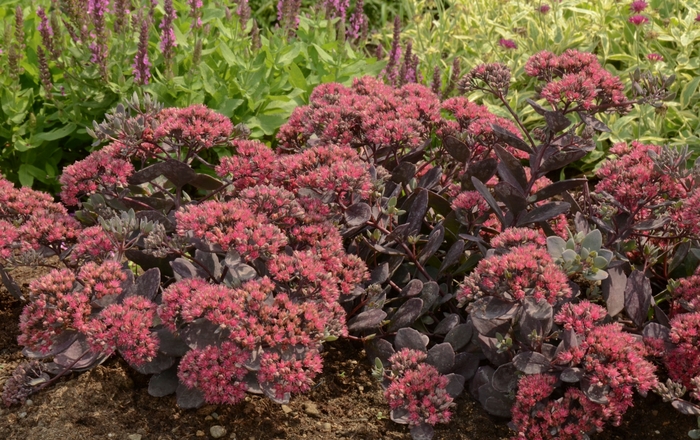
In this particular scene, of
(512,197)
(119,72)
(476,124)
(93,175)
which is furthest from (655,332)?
(119,72)

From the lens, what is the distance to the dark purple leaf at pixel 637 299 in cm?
258

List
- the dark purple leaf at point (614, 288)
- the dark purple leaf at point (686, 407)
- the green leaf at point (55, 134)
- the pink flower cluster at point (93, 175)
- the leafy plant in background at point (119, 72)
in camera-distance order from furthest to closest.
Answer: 1. the green leaf at point (55, 134)
2. the leafy plant in background at point (119, 72)
3. the pink flower cluster at point (93, 175)
4. the dark purple leaf at point (614, 288)
5. the dark purple leaf at point (686, 407)

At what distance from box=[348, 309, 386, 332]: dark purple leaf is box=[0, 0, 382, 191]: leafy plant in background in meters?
1.84

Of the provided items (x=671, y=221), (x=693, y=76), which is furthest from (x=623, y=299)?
(x=693, y=76)

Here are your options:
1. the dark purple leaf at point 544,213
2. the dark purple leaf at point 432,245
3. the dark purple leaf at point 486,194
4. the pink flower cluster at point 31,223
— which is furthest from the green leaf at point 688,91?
the pink flower cluster at point 31,223

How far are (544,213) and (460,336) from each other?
522 mm

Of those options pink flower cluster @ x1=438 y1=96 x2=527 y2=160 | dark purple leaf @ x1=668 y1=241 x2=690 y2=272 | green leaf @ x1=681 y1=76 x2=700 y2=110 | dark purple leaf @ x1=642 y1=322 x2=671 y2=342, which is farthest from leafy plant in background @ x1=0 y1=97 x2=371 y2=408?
green leaf @ x1=681 y1=76 x2=700 y2=110

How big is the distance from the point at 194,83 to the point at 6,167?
1179 millimetres

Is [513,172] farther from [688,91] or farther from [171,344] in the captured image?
[688,91]

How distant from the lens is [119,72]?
13.2 ft

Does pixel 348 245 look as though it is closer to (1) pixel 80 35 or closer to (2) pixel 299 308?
(2) pixel 299 308

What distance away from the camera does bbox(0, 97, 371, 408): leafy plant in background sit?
2188mm

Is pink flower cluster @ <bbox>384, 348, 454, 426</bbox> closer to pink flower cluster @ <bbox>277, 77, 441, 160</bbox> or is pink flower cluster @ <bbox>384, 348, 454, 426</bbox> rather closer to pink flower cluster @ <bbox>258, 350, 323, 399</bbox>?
pink flower cluster @ <bbox>258, 350, 323, 399</bbox>

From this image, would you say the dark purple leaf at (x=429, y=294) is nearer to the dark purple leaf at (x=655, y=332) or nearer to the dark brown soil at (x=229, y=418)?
the dark brown soil at (x=229, y=418)
